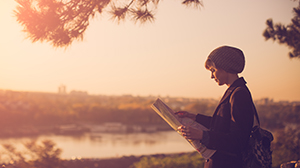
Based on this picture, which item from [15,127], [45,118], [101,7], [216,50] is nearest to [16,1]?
[101,7]

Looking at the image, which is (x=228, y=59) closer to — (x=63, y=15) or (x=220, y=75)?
(x=220, y=75)

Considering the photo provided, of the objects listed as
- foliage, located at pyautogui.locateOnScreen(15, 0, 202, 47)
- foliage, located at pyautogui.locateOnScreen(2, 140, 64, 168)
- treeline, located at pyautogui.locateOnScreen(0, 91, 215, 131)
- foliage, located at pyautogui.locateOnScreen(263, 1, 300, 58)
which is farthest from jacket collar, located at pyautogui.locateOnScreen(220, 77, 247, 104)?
treeline, located at pyautogui.locateOnScreen(0, 91, 215, 131)

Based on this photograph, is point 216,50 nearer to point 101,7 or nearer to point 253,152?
point 253,152

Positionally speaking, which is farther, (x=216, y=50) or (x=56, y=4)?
(x=56, y=4)

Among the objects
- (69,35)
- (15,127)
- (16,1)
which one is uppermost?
(16,1)

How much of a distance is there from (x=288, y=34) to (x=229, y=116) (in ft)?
14.8

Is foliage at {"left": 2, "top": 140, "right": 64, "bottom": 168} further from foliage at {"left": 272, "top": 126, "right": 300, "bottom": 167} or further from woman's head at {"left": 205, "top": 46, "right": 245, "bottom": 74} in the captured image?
foliage at {"left": 272, "top": 126, "right": 300, "bottom": 167}

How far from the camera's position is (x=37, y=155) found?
4.35m

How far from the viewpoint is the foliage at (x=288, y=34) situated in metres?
5.00

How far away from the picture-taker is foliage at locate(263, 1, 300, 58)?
5000 millimetres

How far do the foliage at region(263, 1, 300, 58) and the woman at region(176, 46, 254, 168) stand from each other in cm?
413

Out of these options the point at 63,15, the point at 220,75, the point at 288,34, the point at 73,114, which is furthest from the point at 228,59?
the point at 73,114

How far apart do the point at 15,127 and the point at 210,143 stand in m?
44.1

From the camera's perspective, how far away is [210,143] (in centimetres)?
127
